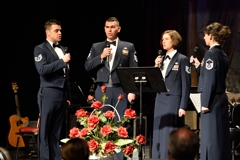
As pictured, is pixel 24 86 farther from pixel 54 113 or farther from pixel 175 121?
pixel 175 121

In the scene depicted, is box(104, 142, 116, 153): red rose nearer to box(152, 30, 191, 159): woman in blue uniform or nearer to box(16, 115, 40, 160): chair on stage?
box(152, 30, 191, 159): woman in blue uniform

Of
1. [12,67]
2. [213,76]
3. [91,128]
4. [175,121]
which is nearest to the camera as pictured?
[91,128]

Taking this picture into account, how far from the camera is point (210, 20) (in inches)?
379

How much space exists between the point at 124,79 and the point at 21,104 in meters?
4.17

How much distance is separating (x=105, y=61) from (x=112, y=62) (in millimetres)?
85

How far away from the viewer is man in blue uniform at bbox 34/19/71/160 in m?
6.14

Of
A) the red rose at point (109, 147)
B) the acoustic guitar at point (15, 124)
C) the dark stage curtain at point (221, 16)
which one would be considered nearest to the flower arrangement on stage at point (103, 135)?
the red rose at point (109, 147)

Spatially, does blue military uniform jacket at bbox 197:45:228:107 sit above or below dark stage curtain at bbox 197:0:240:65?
below

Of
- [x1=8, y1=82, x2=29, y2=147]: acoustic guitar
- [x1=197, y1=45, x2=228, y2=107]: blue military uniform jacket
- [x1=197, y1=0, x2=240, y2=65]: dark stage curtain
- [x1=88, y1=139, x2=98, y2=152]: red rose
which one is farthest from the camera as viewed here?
[x1=197, y1=0, x2=240, y2=65]: dark stage curtain

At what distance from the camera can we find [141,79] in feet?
17.8

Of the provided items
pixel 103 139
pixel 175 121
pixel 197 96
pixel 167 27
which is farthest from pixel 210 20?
pixel 103 139

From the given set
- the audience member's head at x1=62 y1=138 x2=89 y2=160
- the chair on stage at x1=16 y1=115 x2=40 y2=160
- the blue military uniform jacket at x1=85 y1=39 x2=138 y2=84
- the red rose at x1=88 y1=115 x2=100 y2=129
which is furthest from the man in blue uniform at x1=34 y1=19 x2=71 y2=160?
the audience member's head at x1=62 y1=138 x2=89 y2=160

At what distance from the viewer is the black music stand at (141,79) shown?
5.36m

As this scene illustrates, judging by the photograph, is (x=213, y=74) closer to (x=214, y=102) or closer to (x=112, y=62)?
(x=214, y=102)
